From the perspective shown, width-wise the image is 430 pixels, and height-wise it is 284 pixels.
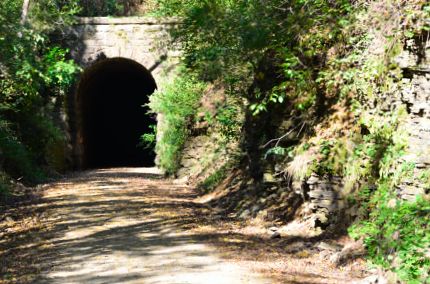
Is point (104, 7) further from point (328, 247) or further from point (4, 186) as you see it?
point (328, 247)

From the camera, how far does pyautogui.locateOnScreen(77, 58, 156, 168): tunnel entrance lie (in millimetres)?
19484

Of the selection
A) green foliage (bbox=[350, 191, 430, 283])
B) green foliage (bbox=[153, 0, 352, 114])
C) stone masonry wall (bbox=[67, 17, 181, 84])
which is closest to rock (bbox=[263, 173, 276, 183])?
green foliage (bbox=[153, 0, 352, 114])

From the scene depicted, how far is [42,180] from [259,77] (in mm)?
7005

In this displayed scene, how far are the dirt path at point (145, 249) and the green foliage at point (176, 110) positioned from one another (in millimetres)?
4063

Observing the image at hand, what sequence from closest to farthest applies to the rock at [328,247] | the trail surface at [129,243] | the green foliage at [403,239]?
the green foliage at [403,239] → the trail surface at [129,243] → the rock at [328,247]

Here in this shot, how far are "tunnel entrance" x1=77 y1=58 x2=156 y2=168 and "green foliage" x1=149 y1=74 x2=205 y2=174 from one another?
3.27m

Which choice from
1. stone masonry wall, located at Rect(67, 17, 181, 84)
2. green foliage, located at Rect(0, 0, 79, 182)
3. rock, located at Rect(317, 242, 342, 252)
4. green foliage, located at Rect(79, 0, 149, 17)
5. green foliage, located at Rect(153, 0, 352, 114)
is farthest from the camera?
green foliage, located at Rect(79, 0, 149, 17)

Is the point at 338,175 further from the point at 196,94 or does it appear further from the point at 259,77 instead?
the point at 196,94

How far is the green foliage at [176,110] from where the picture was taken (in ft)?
46.5

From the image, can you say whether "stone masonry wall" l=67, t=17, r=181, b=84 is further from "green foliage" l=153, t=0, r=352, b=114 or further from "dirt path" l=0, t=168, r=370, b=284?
"dirt path" l=0, t=168, r=370, b=284

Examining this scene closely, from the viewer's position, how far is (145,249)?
6785mm

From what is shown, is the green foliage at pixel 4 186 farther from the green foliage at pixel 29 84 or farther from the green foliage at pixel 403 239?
the green foliage at pixel 403 239

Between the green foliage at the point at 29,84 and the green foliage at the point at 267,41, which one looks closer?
the green foliage at the point at 267,41

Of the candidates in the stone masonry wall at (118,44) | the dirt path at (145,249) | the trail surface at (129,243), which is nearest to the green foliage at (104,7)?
the stone masonry wall at (118,44)
